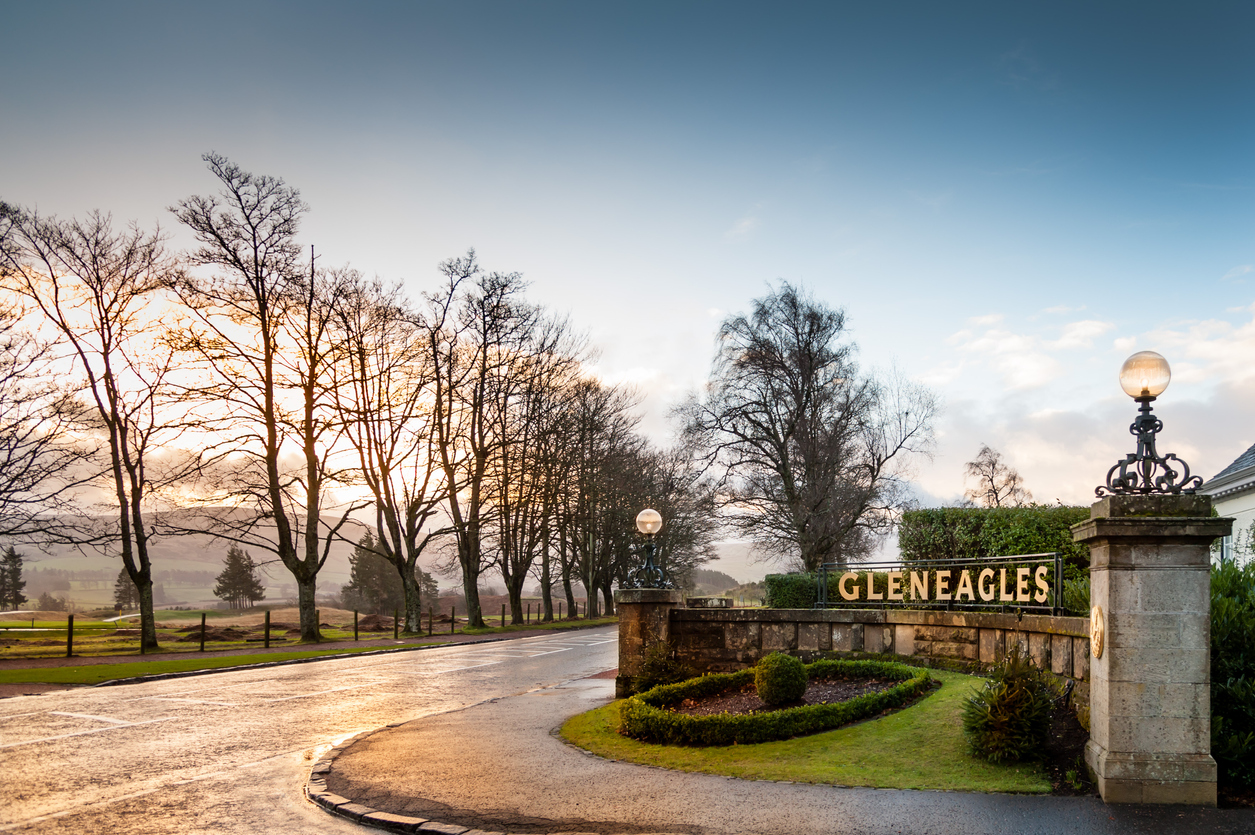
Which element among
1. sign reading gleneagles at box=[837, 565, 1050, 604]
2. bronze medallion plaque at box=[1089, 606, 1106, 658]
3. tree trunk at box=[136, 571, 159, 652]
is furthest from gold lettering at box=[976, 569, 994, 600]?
tree trunk at box=[136, 571, 159, 652]

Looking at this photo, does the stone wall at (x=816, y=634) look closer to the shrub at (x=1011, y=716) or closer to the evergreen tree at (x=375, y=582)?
the shrub at (x=1011, y=716)

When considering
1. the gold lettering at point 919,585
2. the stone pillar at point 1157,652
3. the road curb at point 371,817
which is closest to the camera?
the road curb at point 371,817

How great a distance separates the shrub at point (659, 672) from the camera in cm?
1215

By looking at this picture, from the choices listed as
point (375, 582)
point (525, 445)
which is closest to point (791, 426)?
point (525, 445)

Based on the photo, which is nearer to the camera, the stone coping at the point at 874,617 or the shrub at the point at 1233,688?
the shrub at the point at 1233,688

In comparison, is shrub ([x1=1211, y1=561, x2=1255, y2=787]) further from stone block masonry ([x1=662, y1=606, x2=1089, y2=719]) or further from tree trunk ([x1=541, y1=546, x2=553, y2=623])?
tree trunk ([x1=541, y1=546, x2=553, y2=623])

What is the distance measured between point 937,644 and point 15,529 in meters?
25.8

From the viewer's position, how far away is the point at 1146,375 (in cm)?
696

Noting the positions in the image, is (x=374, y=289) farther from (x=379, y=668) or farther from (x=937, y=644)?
(x=937, y=644)

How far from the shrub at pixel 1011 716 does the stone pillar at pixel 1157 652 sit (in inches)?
31.3

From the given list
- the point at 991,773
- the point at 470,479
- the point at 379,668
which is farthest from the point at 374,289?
the point at 991,773

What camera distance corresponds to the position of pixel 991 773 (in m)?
7.29

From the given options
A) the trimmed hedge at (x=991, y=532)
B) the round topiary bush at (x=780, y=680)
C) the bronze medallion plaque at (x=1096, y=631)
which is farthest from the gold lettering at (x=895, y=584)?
the bronze medallion plaque at (x=1096, y=631)

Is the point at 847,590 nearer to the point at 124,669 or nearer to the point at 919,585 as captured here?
the point at 919,585
